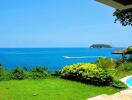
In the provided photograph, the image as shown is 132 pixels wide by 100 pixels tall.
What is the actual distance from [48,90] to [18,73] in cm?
301

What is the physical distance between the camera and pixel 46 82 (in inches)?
536

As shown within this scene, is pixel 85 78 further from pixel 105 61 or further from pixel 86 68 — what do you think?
pixel 105 61

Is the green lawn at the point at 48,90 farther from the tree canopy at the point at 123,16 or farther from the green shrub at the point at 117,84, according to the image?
the tree canopy at the point at 123,16

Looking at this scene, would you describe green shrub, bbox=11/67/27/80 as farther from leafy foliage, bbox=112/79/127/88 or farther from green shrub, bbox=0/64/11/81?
leafy foliage, bbox=112/79/127/88

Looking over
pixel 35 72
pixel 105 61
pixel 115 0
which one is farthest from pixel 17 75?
pixel 115 0

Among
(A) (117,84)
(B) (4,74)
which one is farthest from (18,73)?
(A) (117,84)

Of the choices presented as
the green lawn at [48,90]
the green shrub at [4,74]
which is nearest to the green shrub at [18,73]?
the green shrub at [4,74]

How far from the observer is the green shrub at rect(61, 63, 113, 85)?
532 inches

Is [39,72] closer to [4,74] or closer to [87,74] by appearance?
[4,74]

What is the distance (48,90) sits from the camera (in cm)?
1189

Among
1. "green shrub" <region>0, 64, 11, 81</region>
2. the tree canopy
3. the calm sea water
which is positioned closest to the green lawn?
"green shrub" <region>0, 64, 11, 81</region>

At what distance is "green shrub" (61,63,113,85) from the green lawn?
0.52 m

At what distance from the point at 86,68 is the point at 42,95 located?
150 inches

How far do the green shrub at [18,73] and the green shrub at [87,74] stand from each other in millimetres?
1884
